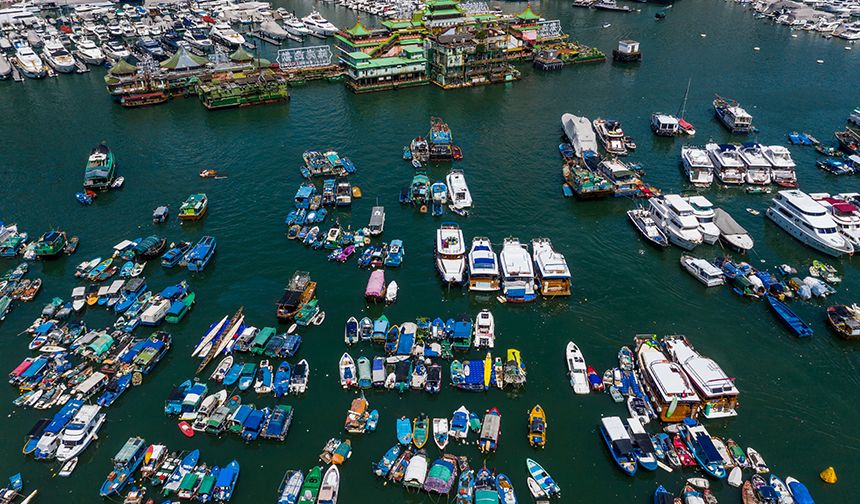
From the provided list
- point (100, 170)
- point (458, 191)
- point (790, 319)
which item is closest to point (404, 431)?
point (458, 191)

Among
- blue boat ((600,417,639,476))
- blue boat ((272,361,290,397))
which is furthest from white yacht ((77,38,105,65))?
blue boat ((600,417,639,476))

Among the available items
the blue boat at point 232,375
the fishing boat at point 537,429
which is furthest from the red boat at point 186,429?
the fishing boat at point 537,429

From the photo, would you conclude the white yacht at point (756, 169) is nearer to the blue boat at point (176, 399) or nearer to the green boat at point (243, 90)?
the blue boat at point (176, 399)

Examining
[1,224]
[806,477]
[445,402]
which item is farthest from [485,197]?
[1,224]

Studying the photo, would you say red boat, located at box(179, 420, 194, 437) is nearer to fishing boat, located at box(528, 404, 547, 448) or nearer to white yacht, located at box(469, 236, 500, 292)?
fishing boat, located at box(528, 404, 547, 448)

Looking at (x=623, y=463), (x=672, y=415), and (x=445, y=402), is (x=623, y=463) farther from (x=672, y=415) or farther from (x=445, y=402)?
(x=445, y=402)
